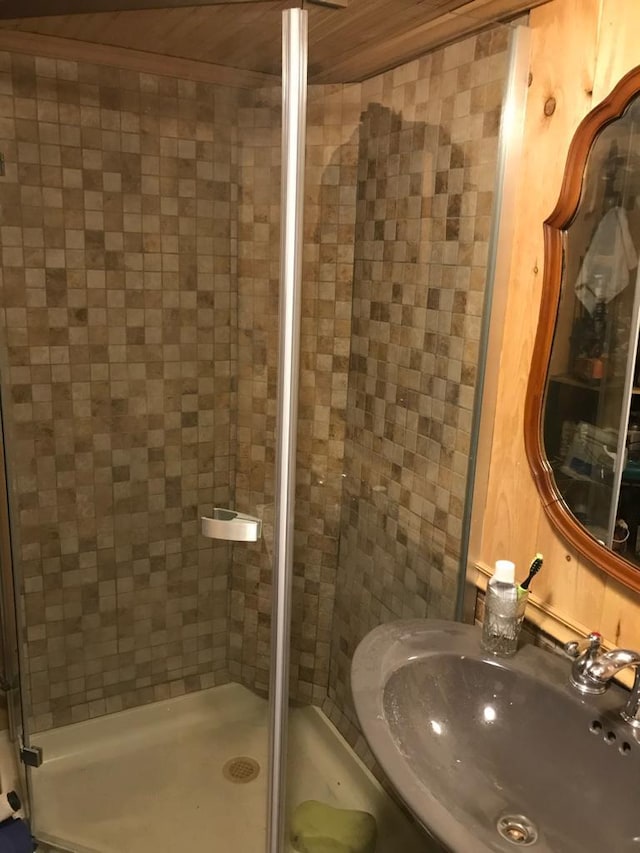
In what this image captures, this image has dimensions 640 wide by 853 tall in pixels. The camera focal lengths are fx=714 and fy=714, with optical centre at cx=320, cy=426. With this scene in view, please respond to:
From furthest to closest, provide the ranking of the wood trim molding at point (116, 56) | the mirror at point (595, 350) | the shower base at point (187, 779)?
the shower base at point (187, 779)
the wood trim molding at point (116, 56)
the mirror at point (595, 350)

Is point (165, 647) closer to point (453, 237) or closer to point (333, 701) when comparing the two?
point (333, 701)

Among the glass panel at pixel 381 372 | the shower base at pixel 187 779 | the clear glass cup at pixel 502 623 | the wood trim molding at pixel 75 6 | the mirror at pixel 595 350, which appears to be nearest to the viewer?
the mirror at pixel 595 350

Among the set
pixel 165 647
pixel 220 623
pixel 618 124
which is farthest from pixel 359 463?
pixel 618 124

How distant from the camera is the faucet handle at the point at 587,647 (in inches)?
47.3

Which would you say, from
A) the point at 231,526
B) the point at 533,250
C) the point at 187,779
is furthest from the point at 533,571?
the point at 187,779

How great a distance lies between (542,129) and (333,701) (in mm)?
1440

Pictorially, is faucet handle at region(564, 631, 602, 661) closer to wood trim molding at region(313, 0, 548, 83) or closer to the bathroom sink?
the bathroom sink

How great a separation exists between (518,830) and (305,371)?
3.15ft

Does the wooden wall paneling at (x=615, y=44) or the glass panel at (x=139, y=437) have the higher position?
the wooden wall paneling at (x=615, y=44)

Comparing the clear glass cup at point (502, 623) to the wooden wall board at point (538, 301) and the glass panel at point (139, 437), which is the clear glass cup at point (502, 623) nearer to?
the wooden wall board at point (538, 301)

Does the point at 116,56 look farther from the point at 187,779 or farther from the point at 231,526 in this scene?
the point at 187,779

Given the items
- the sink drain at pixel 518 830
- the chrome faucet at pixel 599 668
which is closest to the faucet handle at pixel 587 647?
the chrome faucet at pixel 599 668

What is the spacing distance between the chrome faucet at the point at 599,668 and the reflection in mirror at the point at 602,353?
6.6 inches

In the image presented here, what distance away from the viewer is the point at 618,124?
1192 mm
